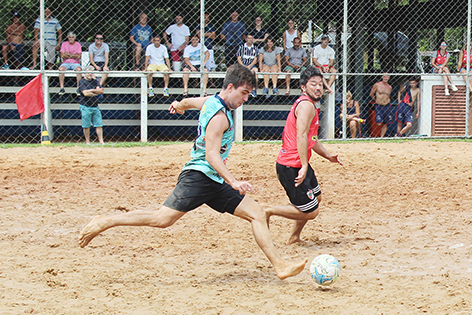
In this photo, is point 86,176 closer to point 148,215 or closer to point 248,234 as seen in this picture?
point 248,234

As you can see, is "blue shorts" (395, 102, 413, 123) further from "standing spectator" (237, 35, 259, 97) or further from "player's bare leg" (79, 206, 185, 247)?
"player's bare leg" (79, 206, 185, 247)

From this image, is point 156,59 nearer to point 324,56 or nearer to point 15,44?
point 15,44

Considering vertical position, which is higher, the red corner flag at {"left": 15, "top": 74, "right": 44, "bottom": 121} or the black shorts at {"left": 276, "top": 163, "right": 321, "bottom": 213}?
the red corner flag at {"left": 15, "top": 74, "right": 44, "bottom": 121}

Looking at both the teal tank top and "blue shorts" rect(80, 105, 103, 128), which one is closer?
the teal tank top

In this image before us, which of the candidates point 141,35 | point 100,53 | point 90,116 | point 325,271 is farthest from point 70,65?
point 325,271

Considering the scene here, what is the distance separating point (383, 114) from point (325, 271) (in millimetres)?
11373

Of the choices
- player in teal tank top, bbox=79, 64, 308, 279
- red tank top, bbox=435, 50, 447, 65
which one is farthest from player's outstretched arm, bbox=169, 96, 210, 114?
red tank top, bbox=435, 50, 447, 65

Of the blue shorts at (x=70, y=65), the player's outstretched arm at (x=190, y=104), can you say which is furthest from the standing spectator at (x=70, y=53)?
the player's outstretched arm at (x=190, y=104)

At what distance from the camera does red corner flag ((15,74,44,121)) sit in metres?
11.3

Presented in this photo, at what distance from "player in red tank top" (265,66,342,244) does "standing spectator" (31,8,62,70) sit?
9.02 meters

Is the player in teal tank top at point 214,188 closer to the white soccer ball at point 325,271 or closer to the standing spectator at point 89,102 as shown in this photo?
the white soccer ball at point 325,271

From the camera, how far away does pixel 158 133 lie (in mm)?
15156

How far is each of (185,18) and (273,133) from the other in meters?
3.88

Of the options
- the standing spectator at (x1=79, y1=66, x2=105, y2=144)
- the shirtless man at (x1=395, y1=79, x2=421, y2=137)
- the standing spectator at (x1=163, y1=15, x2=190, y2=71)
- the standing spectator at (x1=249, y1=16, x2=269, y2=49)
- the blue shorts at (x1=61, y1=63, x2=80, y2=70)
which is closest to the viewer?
the standing spectator at (x1=79, y1=66, x2=105, y2=144)
